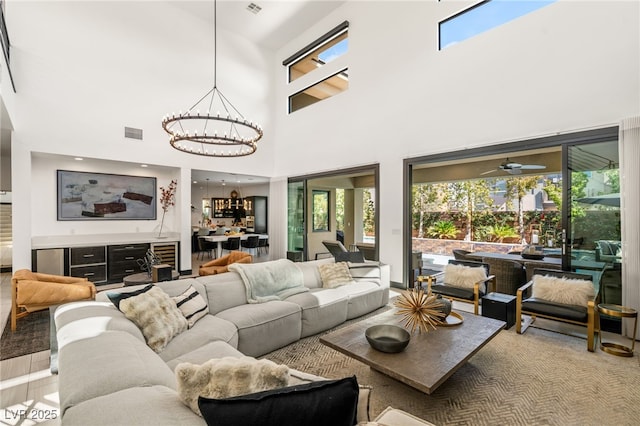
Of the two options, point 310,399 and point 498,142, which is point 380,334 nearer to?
point 310,399

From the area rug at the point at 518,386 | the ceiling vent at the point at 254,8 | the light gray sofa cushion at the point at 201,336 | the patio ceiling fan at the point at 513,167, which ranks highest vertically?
the ceiling vent at the point at 254,8

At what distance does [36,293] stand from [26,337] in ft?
1.67

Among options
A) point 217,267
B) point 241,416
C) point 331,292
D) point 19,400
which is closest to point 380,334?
point 331,292

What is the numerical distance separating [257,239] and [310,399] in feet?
27.5

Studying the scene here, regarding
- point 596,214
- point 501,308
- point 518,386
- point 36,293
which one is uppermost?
point 596,214

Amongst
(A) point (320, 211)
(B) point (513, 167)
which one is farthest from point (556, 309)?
(A) point (320, 211)

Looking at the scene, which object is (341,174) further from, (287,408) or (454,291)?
(287,408)

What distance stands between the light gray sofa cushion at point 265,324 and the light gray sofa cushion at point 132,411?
5.23 ft

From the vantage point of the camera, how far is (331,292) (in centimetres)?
395

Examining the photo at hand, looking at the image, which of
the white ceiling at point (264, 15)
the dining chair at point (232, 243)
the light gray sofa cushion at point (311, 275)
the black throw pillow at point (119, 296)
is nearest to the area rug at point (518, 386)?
the light gray sofa cushion at point (311, 275)

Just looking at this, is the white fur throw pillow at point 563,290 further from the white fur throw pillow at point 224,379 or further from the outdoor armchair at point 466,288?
the white fur throw pillow at point 224,379

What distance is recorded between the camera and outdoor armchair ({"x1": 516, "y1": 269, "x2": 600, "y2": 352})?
10.5 feet

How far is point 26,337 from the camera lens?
350 cm

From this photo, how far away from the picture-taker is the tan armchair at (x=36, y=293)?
354 cm
